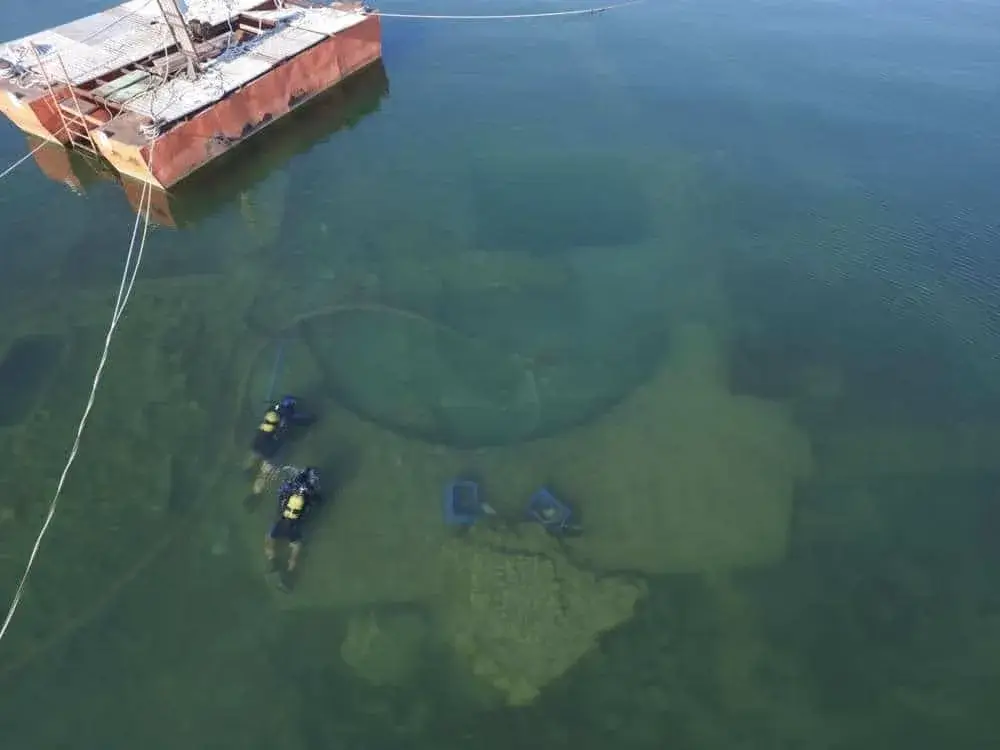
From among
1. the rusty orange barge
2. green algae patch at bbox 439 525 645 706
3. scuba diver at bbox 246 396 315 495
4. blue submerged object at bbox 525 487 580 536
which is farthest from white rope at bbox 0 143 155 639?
blue submerged object at bbox 525 487 580 536

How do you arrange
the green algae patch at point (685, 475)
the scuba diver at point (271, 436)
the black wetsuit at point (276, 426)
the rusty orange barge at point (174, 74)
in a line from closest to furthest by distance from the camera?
1. the green algae patch at point (685, 475)
2. the scuba diver at point (271, 436)
3. the black wetsuit at point (276, 426)
4. the rusty orange barge at point (174, 74)

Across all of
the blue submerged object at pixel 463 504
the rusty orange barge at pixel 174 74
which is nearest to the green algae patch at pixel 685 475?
the blue submerged object at pixel 463 504

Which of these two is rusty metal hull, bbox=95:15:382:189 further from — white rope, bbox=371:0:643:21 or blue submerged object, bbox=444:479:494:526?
blue submerged object, bbox=444:479:494:526

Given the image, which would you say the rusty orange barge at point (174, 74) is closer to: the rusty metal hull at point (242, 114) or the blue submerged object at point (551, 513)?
the rusty metal hull at point (242, 114)

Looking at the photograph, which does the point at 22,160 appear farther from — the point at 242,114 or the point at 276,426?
the point at 276,426

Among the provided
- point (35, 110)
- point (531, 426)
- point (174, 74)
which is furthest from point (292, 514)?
point (35, 110)

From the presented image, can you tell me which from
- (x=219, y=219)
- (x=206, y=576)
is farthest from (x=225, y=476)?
(x=219, y=219)
